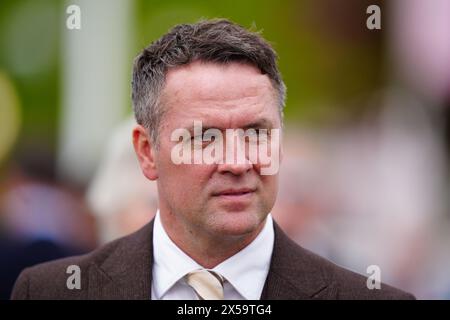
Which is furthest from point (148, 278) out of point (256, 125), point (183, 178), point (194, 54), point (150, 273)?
point (194, 54)

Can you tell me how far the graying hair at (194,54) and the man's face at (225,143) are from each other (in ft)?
0.11

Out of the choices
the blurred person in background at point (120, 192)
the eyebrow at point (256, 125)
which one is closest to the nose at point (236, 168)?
the eyebrow at point (256, 125)

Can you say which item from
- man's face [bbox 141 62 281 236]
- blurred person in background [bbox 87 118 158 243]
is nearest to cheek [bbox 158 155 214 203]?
man's face [bbox 141 62 281 236]

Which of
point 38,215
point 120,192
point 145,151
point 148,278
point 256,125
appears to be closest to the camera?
point 256,125

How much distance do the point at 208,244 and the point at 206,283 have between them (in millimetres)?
140

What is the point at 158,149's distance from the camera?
2.76 meters

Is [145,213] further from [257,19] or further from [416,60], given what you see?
[416,60]

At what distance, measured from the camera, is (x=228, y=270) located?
2.63 m

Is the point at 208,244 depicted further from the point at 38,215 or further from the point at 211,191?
the point at 38,215

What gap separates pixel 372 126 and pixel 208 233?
8.34ft

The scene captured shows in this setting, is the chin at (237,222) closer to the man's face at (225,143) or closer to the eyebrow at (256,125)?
the man's face at (225,143)

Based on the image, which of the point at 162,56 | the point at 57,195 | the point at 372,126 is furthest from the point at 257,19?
the point at 162,56

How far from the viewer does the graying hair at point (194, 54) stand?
2619 mm

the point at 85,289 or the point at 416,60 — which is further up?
the point at 416,60
